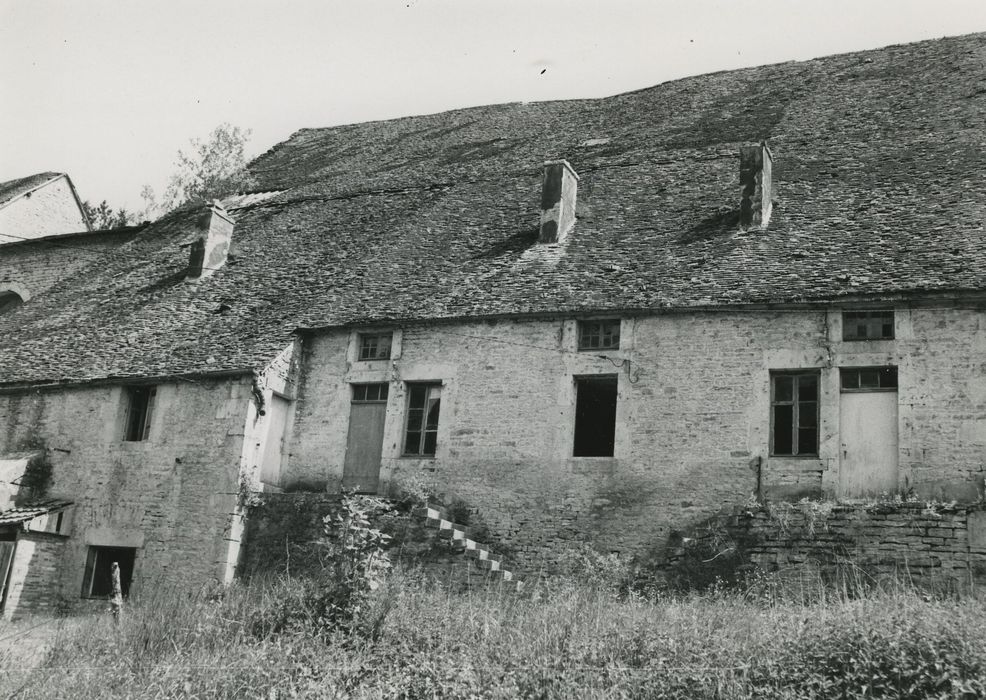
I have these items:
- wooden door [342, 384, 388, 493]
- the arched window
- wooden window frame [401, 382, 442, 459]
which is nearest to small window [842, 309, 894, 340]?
wooden window frame [401, 382, 442, 459]

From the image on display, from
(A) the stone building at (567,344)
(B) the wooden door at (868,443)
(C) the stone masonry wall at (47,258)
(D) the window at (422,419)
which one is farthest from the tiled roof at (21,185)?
(B) the wooden door at (868,443)


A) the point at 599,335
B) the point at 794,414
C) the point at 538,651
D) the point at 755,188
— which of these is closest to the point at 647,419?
A: the point at 599,335

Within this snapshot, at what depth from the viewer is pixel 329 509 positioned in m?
17.2

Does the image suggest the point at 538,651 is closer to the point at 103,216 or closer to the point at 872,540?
the point at 872,540

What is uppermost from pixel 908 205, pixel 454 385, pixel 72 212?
pixel 72 212

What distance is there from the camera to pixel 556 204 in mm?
19734

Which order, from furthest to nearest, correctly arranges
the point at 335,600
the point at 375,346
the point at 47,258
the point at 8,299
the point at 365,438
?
1. the point at 8,299
2. the point at 47,258
3. the point at 375,346
4. the point at 365,438
5. the point at 335,600

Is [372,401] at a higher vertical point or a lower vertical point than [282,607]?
higher

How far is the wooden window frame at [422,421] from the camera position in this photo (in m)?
18.4

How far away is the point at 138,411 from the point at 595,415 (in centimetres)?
877

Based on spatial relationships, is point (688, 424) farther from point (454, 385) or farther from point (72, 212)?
point (72, 212)

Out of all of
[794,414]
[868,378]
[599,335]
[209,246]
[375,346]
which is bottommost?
[794,414]

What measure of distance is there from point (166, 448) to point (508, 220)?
304 inches

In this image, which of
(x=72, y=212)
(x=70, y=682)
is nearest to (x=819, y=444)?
(x=70, y=682)
